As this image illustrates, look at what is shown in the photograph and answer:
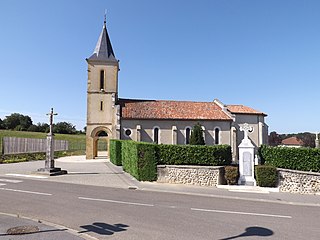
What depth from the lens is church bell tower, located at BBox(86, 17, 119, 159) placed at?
3228 centimetres

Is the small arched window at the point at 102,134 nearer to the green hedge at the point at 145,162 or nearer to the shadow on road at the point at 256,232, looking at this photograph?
the green hedge at the point at 145,162

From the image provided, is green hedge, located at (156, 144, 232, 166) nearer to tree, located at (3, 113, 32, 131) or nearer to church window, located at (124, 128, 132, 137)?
church window, located at (124, 128, 132, 137)

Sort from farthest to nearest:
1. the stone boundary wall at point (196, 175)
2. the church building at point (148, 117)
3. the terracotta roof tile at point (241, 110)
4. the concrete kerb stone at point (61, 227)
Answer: the terracotta roof tile at point (241, 110)
the church building at point (148, 117)
the stone boundary wall at point (196, 175)
the concrete kerb stone at point (61, 227)

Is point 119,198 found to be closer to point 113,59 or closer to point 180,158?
point 180,158

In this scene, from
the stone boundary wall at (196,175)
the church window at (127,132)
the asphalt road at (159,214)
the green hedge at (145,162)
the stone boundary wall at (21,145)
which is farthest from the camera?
the stone boundary wall at (21,145)

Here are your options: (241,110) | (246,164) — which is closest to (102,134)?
(241,110)

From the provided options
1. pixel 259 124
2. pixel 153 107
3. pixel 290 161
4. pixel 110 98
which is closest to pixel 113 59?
pixel 110 98

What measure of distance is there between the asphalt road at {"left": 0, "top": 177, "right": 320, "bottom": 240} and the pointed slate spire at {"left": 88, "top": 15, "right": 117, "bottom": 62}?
82.2 feet

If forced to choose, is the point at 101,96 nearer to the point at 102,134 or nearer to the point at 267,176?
the point at 102,134

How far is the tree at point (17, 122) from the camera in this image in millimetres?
79200

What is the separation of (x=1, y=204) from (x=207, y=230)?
7378 millimetres

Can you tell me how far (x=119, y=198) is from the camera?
10.2m

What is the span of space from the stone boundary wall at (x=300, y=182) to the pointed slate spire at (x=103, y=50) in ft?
88.5

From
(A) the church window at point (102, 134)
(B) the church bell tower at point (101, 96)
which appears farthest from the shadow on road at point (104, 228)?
(A) the church window at point (102, 134)
